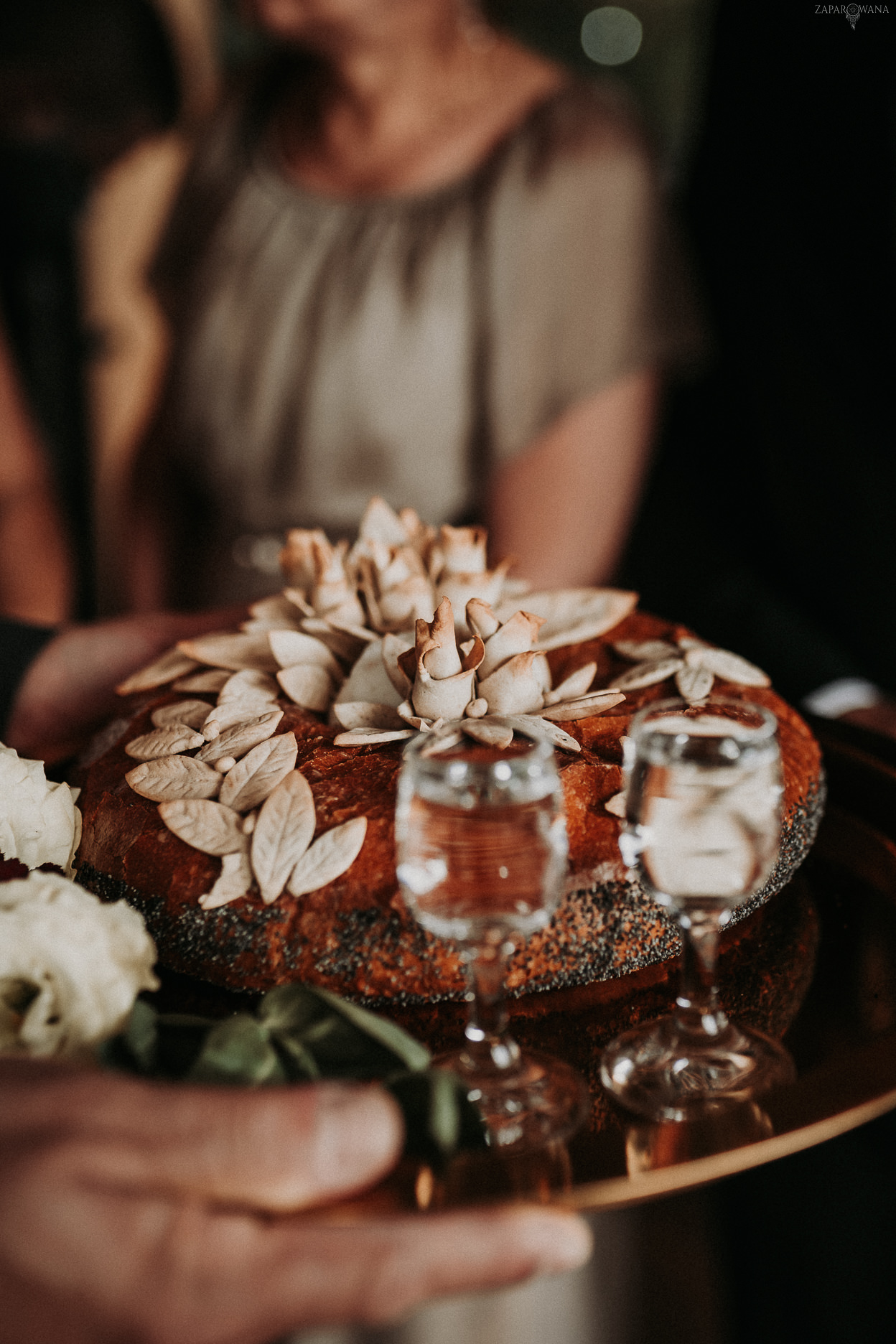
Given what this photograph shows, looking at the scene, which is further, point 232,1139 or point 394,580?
point 394,580

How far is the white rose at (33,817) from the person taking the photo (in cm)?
66

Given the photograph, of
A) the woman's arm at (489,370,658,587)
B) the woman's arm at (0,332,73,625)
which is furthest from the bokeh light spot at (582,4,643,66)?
the woman's arm at (0,332,73,625)

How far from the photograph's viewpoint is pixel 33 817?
0.66 m

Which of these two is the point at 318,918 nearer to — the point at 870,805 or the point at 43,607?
the point at 870,805

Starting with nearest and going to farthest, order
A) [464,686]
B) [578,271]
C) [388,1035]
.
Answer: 1. [388,1035]
2. [464,686]
3. [578,271]

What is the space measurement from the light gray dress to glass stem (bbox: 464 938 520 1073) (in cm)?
110

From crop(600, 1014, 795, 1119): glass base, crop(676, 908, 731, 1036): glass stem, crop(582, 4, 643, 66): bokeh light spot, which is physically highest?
crop(582, 4, 643, 66): bokeh light spot

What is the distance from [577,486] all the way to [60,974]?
1.20 m

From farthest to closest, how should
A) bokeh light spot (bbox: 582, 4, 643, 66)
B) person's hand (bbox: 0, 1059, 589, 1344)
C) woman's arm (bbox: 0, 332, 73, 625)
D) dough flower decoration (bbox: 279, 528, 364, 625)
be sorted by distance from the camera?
1. bokeh light spot (bbox: 582, 4, 643, 66)
2. woman's arm (bbox: 0, 332, 73, 625)
3. dough flower decoration (bbox: 279, 528, 364, 625)
4. person's hand (bbox: 0, 1059, 589, 1344)

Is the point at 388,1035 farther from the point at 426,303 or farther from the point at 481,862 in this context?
the point at 426,303

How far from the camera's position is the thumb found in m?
0.42

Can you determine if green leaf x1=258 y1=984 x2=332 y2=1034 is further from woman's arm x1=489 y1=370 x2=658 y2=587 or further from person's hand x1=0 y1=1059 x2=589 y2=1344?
woman's arm x1=489 y1=370 x2=658 y2=587

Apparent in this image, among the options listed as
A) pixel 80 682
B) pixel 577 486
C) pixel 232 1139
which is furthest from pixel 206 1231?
pixel 577 486

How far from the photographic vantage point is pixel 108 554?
2637 mm
